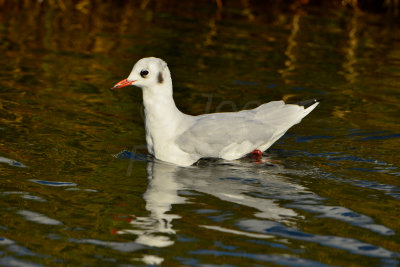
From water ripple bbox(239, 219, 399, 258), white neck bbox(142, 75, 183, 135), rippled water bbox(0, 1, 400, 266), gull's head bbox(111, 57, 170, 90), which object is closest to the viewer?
water ripple bbox(239, 219, 399, 258)

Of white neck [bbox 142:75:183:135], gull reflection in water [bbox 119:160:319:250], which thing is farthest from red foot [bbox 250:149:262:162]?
white neck [bbox 142:75:183:135]

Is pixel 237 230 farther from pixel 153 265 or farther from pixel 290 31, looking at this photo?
pixel 290 31

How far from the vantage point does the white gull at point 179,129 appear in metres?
8.65

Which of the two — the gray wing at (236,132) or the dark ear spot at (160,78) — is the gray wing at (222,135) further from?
the dark ear spot at (160,78)

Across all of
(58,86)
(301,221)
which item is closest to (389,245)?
(301,221)

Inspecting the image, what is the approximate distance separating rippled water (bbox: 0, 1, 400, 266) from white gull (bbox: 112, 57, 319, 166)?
19 centimetres

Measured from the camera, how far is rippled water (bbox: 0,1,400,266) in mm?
6242

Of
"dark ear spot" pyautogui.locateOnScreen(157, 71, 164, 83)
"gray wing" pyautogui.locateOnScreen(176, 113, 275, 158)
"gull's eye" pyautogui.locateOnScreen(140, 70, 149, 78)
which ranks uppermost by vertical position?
"gull's eye" pyautogui.locateOnScreen(140, 70, 149, 78)

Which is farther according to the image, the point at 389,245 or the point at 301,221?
the point at 301,221

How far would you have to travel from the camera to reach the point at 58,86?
11977 mm

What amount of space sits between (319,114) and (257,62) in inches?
125

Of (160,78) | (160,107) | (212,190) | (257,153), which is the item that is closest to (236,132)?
(257,153)

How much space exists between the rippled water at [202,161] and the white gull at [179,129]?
7.6 inches

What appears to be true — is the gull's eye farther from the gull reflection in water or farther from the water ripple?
the water ripple
